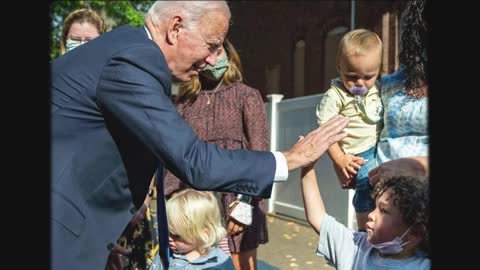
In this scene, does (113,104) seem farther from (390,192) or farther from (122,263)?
(122,263)

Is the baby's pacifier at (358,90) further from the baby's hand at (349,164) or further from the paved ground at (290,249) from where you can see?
the paved ground at (290,249)

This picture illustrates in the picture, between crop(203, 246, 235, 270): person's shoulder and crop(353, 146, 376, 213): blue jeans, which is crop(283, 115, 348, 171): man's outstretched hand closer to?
crop(353, 146, 376, 213): blue jeans

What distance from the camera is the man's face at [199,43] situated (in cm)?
227

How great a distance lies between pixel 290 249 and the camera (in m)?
6.61

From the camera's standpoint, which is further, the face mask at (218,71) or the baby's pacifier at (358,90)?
the face mask at (218,71)

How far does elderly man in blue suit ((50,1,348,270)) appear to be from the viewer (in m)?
2.06

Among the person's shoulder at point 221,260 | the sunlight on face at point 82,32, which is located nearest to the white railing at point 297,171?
the person's shoulder at point 221,260

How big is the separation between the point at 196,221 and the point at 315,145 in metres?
1.32

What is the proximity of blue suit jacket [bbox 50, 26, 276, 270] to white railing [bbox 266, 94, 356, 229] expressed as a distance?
4.96 metres

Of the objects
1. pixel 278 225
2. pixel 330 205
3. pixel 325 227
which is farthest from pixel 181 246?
pixel 278 225

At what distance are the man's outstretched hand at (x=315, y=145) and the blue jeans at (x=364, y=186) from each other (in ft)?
1.68

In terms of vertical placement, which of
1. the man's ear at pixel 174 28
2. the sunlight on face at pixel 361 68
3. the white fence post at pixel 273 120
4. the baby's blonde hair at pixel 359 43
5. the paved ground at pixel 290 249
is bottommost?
the paved ground at pixel 290 249

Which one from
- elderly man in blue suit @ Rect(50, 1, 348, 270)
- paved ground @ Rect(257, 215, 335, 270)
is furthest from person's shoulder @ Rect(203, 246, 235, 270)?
paved ground @ Rect(257, 215, 335, 270)

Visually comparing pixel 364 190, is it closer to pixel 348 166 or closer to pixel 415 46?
pixel 348 166
